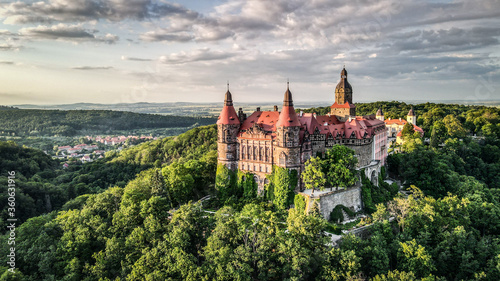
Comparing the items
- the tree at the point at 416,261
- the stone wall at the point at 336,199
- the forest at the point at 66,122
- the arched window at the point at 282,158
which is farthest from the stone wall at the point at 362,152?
the forest at the point at 66,122

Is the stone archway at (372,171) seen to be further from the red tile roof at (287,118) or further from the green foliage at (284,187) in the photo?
the red tile roof at (287,118)

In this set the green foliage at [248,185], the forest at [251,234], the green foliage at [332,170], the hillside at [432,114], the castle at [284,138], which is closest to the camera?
the forest at [251,234]

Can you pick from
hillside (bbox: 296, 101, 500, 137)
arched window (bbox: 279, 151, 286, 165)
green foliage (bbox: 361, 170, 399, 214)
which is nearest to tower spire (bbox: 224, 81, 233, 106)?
arched window (bbox: 279, 151, 286, 165)

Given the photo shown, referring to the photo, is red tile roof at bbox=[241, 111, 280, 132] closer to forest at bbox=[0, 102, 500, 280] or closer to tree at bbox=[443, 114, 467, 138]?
forest at bbox=[0, 102, 500, 280]

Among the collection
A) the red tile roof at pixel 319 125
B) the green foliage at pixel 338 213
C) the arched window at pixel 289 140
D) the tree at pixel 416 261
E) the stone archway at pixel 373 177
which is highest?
the red tile roof at pixel 319 125

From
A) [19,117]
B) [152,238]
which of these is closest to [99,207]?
[152,238]

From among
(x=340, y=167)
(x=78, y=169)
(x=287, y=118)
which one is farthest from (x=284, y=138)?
(x=78, y=169)

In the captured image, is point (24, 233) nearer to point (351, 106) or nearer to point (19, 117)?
point (351, 106)

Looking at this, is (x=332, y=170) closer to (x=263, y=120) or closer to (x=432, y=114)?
(x=263, y=120)
